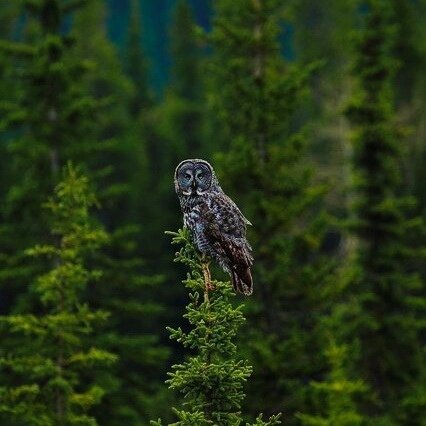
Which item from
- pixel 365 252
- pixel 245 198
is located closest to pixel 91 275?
pixel 245 198

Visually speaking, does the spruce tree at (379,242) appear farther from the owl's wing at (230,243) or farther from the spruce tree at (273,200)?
the owl's wing at (230,243)

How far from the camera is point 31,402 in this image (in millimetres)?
15148

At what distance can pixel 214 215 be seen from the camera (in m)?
11.3

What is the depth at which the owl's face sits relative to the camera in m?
11.4

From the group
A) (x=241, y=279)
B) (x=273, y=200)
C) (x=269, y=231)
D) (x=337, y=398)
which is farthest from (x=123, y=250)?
(x=241, y=279)

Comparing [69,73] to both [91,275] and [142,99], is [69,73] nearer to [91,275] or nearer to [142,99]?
[91,275]

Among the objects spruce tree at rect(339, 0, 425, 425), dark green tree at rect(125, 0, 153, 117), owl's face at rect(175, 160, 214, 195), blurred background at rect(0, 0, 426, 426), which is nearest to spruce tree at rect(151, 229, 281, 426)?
owl's face at rect(175, 160, 214, 195)

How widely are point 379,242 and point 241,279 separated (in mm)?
13649

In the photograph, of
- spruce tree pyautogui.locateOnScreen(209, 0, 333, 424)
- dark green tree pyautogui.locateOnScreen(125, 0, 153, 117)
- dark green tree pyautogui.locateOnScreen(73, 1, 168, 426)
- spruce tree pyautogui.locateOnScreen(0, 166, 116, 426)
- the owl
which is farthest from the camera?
dark green tree pyautogui.locateOnScreen(125, 0, 153, 117)

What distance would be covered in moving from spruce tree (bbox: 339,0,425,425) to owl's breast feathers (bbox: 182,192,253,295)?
484 inches

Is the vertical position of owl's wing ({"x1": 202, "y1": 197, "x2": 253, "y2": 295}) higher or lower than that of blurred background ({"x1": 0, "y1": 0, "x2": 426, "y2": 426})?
lower

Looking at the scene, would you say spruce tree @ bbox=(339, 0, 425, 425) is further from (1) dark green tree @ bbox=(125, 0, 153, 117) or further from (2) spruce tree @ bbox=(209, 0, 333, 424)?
(1) dark green tree @ bbox=(125, 0, 153, 117)

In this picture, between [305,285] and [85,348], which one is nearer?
[85,348]

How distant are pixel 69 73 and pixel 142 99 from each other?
3560cm
